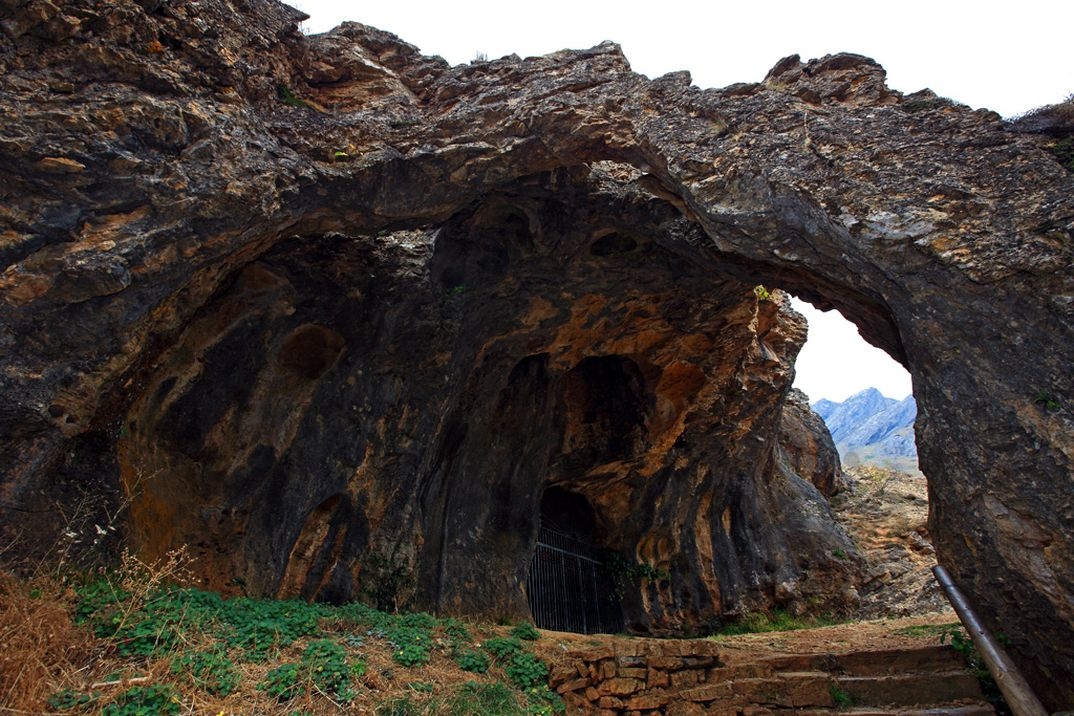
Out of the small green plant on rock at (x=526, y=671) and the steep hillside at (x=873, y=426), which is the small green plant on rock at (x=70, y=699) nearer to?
the small green plant on rock at (x=526, y=671)

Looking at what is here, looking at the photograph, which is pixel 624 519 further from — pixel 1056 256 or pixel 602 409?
pixel 1056 256

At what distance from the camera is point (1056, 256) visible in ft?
16.3

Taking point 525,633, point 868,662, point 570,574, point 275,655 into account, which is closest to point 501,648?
point 525,633

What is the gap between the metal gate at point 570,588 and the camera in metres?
12.0

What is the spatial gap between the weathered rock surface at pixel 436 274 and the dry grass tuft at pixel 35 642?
2.19ft

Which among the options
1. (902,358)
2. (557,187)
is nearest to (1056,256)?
(902,358)

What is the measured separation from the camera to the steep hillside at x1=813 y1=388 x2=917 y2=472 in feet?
232

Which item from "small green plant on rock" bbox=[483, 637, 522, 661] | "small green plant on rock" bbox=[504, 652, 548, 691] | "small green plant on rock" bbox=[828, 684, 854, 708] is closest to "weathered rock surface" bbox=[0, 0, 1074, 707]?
"small green plant on rock" bbox=[828, 684, 854, 708]

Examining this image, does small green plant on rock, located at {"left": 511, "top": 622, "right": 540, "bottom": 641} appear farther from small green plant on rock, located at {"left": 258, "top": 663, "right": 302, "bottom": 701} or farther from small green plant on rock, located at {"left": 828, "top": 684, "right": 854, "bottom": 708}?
small green plant on rock, located at {"left": 828, "top": 684, "right": 854, "bottom": 708}

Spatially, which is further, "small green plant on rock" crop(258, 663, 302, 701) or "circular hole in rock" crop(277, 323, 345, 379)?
"circular hole in rock" crop(277, 323, 345, 379)

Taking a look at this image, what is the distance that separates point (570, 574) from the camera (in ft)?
42.7

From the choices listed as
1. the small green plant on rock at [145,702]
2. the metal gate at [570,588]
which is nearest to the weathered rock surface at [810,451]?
the metal gate at [570,588]

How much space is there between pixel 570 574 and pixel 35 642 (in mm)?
9840

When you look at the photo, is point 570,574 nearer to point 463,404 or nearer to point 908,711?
point 463,404
